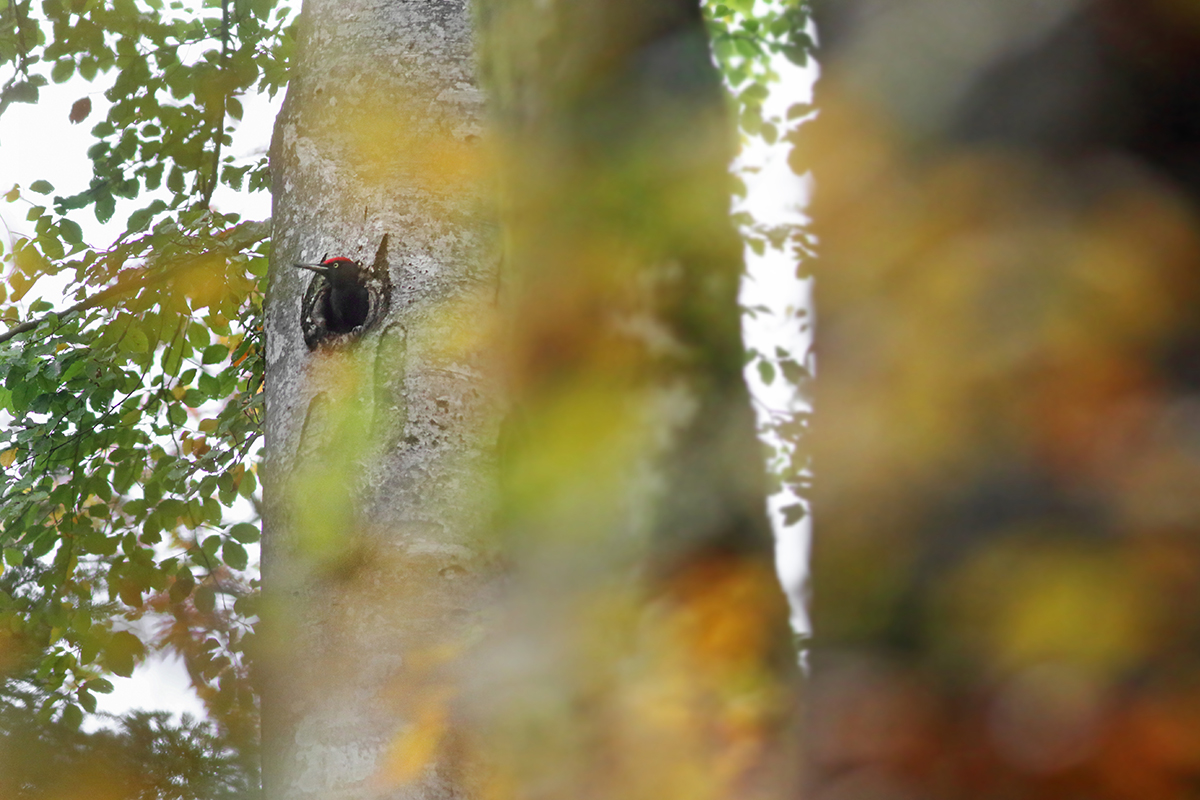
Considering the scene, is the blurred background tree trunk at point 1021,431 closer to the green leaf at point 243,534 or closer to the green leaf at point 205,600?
the green leaf at point 243,534

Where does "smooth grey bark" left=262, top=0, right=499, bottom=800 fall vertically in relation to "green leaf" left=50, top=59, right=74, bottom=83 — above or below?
below

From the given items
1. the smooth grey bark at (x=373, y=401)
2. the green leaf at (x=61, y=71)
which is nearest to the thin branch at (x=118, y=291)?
the green leaf at (x=61, y=71)

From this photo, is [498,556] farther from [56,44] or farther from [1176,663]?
[56,44]

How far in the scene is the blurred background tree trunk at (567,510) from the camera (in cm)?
69

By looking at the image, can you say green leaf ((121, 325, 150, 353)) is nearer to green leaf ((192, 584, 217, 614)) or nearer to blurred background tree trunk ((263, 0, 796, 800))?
green leaf ((192, 584, 217, 614))

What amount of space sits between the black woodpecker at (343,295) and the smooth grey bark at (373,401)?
0.03 m

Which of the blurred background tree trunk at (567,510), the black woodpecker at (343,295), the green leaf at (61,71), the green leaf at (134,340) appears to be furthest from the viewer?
the green leaf at (61,71)

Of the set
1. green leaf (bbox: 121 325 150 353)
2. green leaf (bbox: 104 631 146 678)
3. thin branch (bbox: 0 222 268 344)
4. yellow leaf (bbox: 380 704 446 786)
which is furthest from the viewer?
green leaf (bbox: 121 325 150 353)

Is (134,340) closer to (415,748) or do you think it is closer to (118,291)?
(118,291)

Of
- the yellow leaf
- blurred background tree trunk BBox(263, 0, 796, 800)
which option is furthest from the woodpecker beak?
the yellow leaf

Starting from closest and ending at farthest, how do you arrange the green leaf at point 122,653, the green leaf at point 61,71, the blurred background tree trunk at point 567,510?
the blurred background tree trunk at point 567,510 < the green leaf at point 122,653 < the green leaf at point 61,71

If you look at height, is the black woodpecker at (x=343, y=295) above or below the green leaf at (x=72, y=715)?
below

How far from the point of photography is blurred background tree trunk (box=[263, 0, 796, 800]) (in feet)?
2.26

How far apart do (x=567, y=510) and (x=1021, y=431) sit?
0.35 meters
